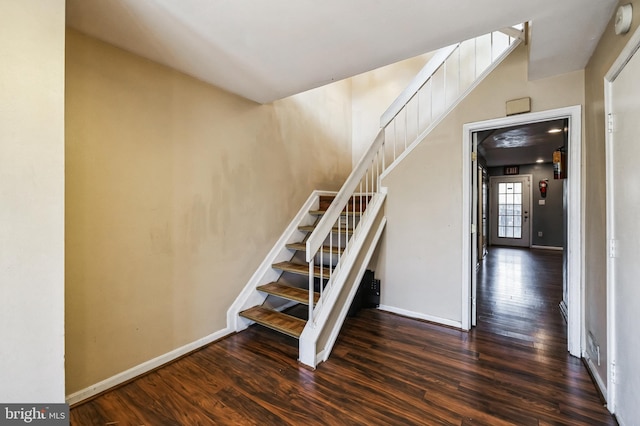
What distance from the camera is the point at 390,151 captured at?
13.8 feet

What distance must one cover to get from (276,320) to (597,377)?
2.38m

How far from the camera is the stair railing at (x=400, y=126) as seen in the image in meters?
2.35

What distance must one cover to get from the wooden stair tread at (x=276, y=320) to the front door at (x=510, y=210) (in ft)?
26.6

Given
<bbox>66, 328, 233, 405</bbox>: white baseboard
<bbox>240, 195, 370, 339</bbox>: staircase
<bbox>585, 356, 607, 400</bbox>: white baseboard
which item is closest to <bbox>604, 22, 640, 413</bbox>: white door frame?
<bbox>585, 356, 607, 400</bbox>: white baseboard

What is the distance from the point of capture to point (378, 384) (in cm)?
186

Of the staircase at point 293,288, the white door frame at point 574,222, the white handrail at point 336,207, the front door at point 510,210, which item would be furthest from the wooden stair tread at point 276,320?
the front door at point 510,210

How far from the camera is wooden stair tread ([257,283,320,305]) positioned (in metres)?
2.48

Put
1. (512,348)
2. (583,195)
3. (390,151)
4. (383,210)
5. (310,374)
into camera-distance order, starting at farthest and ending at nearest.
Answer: (390,151) → (383,210) → (512,348) → (583,195) → (310,374)

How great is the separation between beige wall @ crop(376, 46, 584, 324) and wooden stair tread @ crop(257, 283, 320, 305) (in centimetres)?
107

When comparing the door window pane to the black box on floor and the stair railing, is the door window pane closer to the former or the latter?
the stair railing

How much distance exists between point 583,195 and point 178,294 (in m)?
3.36

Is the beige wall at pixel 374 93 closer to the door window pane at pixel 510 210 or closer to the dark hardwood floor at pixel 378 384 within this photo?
the dark hardwood floor at pixel 378 384
